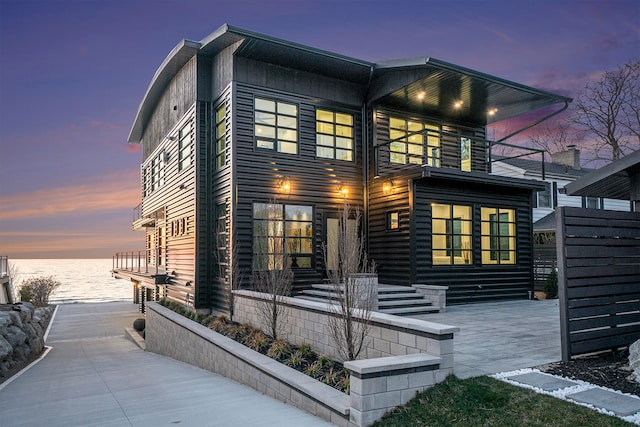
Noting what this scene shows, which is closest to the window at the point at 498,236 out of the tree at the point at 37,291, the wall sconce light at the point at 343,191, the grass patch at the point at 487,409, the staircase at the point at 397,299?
the staircase at the point at 397,299

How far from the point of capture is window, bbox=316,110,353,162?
44.7ft

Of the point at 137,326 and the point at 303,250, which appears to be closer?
the point at 303,250

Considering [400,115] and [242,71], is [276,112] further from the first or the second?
[400,115]

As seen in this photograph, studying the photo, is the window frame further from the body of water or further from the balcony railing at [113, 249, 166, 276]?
the body of water

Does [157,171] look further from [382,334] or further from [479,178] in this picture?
[382,334]

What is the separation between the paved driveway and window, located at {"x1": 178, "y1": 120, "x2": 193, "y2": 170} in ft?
28.6

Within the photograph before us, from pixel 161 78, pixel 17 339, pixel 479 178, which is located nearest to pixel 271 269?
pixel 479 178

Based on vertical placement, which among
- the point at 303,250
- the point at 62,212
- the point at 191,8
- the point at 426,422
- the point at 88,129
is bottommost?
the point at 426,422

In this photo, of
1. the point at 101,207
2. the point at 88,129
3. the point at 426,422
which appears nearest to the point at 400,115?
the point at 426,422

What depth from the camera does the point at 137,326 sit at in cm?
2092

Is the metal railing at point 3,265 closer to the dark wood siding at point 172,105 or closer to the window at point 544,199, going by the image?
the dark wood siding at point 172,105

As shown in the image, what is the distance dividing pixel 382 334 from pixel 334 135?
8779mm

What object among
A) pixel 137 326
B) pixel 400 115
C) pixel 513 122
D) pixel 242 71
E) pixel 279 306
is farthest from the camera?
pixel 513 122

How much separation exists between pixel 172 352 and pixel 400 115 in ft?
32.2
